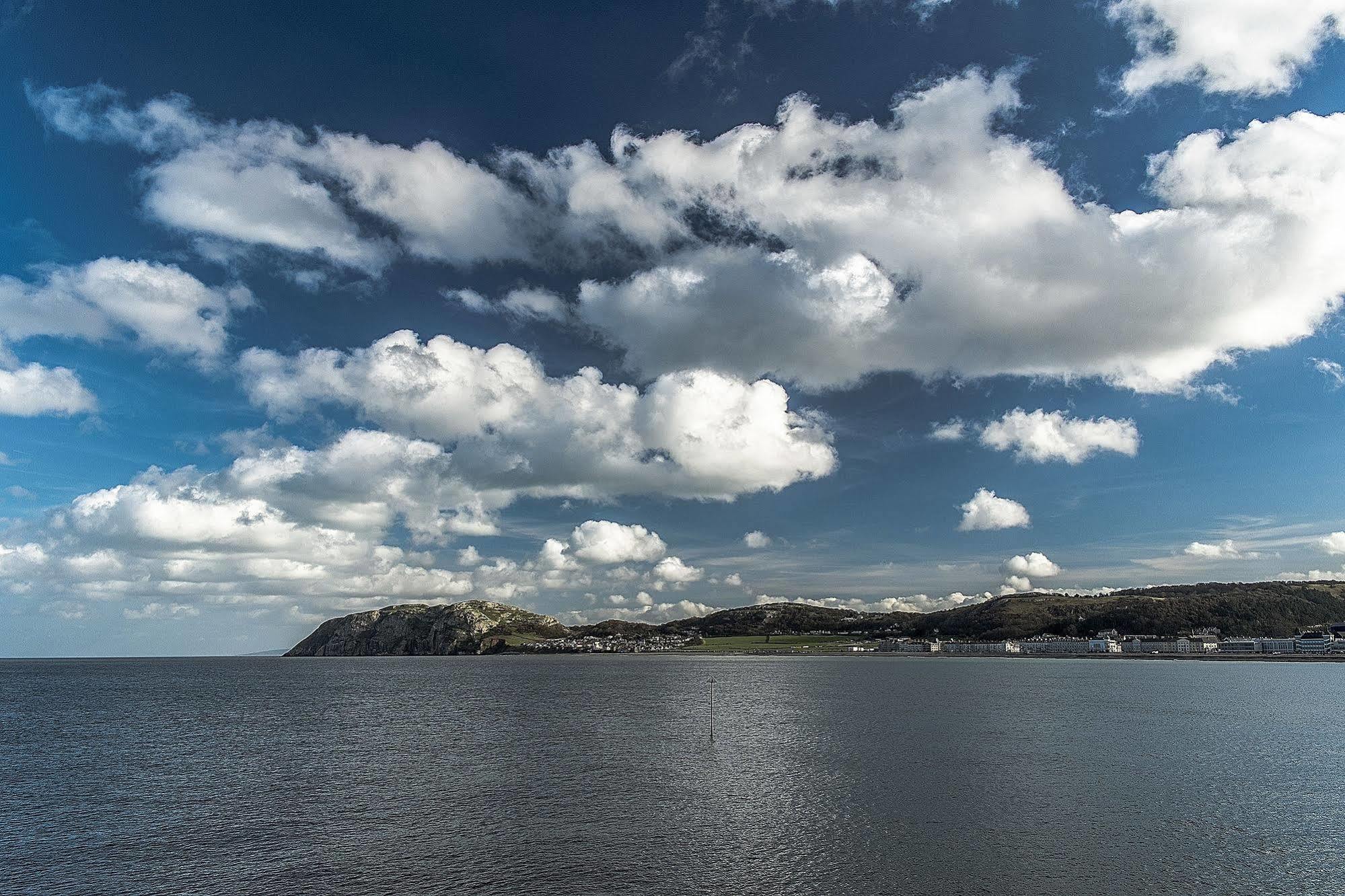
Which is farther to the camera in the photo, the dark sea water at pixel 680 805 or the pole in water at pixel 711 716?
the pole in water at pixel 711 716

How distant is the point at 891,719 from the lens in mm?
104000

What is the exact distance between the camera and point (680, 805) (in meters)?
53.4

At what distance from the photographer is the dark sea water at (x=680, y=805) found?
3869cm

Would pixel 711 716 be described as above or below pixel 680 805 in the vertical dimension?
below

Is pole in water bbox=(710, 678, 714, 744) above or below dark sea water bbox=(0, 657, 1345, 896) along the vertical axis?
below

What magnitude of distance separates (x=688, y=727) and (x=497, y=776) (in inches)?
1492

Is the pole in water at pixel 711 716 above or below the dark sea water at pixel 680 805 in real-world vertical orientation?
below

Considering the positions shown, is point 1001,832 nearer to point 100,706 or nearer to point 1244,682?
point 100,706

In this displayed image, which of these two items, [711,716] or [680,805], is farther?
[711,716]

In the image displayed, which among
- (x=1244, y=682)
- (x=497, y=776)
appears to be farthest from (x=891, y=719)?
(x=1244, y=682)

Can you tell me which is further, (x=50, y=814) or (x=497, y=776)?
(x=497, y=776)

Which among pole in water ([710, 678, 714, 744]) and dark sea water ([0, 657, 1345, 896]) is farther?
pole in water ([710, 678, 714, 744])

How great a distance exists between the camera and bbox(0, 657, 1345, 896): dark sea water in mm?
38688

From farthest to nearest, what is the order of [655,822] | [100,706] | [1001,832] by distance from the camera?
[100,706], [655,822], [1001,832]
